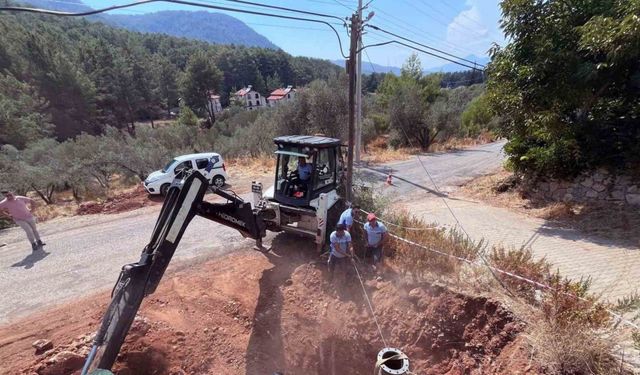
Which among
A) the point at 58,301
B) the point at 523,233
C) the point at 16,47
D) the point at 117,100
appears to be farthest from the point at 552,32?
the point at 117,100

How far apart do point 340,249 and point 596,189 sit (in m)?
8.53

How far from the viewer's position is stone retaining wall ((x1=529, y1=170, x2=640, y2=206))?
9125 millimetres

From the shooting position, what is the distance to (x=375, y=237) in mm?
6383

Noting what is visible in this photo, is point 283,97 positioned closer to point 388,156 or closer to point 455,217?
point 388,156

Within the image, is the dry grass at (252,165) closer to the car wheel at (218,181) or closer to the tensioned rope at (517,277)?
the car wheel at (218,181)

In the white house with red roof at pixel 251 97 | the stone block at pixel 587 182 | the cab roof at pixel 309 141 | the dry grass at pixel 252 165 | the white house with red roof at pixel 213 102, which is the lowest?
the dry grass at pixel 252 165

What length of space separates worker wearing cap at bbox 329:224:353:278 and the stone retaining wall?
8.28 m

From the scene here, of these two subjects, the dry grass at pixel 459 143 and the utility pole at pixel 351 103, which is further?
the dry grass at pixel 459 143

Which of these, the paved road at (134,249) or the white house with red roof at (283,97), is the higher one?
the white house with red roof at (283,97)

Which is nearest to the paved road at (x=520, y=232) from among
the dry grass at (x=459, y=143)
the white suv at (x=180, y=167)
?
the white suv at (x=180, y=167)

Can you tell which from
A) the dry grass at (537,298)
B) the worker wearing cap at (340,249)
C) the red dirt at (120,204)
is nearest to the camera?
the dry grass at (537,298)

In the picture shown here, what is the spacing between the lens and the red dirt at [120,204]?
38.1ft

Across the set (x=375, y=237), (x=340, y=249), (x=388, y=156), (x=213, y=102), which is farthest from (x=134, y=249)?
(x=213, y=102)

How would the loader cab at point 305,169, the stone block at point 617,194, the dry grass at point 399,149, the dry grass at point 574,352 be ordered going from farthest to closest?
the dry grass at point 399,149, the stone block at point 617,194, the loader cab at point 305,169, the dry grass at point 574,352
